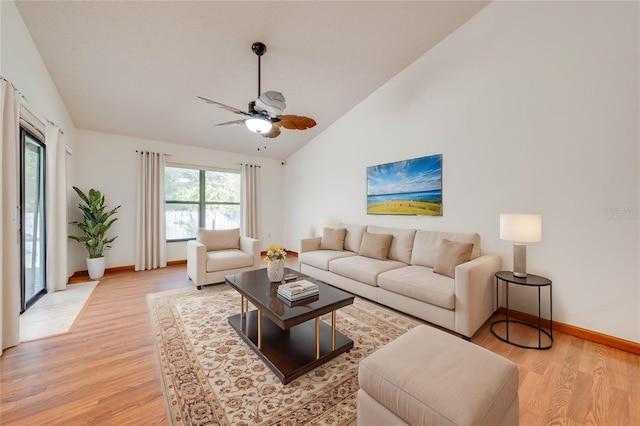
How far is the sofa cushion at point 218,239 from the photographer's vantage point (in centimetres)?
389

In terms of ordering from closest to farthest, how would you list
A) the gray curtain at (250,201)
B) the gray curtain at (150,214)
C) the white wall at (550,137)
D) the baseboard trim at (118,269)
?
the white wall at (550,137), the baseboard trim at (118,269), the gray curtain at (150,214), the gray curtain at (250,201)

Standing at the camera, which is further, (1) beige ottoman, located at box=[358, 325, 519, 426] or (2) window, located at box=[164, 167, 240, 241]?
(2) window, located at box=[164, 167, 240, 241]

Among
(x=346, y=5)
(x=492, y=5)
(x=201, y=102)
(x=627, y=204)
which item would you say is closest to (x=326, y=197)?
(x=201, y=102)

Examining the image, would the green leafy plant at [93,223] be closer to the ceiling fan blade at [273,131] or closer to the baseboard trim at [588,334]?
the ceiling fan blade at [273,131]

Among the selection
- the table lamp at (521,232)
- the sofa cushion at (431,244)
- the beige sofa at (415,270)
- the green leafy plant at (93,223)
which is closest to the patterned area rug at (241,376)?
the beige sofa at (415,270)

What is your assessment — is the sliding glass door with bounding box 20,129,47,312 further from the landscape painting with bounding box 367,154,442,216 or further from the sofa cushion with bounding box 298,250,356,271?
the landscape painting with bounding box 367,154,442,216

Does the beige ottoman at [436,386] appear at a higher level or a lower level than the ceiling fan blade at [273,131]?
lower

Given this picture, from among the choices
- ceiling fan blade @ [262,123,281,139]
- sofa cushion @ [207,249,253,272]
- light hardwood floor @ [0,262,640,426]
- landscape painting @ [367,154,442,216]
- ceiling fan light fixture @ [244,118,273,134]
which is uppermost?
ceiling fan blade @ [262,123,281,139]

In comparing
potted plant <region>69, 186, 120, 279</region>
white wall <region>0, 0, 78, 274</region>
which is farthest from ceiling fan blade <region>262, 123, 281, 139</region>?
potted plant <region>69, 186, 120, 279</region>

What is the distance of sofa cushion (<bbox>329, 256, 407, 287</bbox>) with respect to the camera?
114 inches

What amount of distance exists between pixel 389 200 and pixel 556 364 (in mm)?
2445

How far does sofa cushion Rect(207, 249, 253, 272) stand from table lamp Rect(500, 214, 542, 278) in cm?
320

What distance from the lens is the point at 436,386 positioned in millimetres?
1000

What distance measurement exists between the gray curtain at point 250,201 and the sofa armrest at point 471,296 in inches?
178
